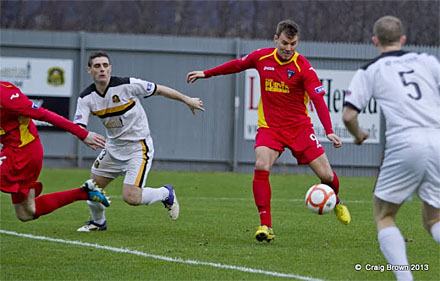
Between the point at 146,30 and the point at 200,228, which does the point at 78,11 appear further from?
the point at 200,228

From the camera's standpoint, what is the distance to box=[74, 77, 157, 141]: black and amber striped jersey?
902 cm

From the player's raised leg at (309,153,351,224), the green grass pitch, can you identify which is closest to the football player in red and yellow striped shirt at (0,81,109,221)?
the green grass pitch

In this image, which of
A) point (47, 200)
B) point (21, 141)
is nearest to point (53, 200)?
point (47, 200)

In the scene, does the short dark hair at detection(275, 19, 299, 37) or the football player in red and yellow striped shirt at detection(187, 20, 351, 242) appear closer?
the short dark hair at detection(275, 19, 299, 37)

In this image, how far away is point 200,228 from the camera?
32.3 ft

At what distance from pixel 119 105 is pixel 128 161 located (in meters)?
0.67

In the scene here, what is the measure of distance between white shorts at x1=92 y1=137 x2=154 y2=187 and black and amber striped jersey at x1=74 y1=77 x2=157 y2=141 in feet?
0.38

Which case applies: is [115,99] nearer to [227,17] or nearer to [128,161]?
[128,161]

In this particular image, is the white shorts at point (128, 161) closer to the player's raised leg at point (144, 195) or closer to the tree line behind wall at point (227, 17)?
the player's raised leg at point (144, 195)

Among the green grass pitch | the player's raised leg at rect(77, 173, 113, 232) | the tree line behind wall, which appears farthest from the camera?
the tree line behind wall

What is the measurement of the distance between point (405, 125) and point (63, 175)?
13.8m

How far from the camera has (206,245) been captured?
8312 millimetres

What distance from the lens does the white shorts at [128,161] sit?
9.21 metres

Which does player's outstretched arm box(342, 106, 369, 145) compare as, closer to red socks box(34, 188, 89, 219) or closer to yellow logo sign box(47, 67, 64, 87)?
red socks box(34, 188, 89, 219)
